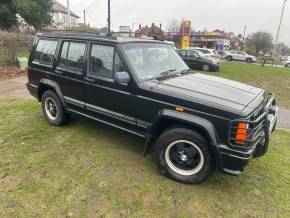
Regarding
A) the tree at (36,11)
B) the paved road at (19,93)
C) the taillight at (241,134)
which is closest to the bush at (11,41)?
the paved road at (19,93)

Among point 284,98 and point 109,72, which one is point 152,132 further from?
point 284,98

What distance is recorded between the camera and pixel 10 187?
3496 mm

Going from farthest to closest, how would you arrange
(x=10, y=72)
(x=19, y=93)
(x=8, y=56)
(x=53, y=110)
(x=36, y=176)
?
(x=8, y=56), (x=10, y=72), (x=19, y=93), (x=53, y=110), (x=36, y=176)

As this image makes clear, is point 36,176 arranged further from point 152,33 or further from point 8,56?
point 152,33

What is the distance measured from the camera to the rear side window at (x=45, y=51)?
515 cm

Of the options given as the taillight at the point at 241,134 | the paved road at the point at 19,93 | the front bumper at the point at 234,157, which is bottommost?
the paved road at the point at 19,93

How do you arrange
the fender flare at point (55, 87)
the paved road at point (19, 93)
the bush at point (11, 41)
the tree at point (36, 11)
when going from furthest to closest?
the tree at point (36, 11)
the bush at point (11, 41)
the paved road at point (19, 93)
the fender flare at point (55, 87)

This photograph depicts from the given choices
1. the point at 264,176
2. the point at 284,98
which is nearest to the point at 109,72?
the point at 264,176

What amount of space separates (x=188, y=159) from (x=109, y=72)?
5.92 feet

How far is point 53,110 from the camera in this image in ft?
18.2

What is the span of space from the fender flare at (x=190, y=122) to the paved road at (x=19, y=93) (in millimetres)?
3831

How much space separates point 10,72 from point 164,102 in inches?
427

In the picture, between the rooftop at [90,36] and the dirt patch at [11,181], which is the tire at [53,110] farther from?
the dirt patch at [11,181]

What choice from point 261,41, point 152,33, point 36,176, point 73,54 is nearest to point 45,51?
point 73,54
